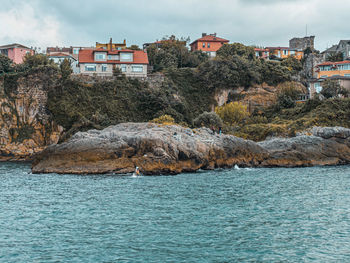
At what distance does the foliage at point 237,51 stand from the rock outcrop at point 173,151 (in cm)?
4176

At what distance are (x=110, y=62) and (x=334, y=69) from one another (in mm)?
41626

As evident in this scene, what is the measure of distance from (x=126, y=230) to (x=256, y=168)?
2562cm

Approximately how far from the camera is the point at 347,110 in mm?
59719

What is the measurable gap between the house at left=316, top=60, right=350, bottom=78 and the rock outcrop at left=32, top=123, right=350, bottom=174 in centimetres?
3331

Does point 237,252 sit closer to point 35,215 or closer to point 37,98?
point 35,215

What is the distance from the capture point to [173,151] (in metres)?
40.6

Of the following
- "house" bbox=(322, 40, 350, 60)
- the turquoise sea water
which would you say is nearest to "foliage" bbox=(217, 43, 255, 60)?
"house" bbox=(322, 40, 350, 60)

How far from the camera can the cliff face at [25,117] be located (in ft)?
211

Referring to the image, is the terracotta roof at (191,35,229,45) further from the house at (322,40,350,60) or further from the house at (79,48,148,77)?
the house at (79,48,148,77)

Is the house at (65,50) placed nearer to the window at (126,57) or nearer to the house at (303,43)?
the window at (126,57)

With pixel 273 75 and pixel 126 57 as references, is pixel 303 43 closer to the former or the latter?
pixel 273 75

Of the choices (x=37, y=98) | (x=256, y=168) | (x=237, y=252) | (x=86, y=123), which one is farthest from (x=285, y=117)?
(x=237, y=252)

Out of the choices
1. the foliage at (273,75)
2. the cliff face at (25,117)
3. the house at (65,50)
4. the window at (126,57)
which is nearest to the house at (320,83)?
the foliage at (273,75)

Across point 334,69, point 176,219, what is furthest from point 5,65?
point 176,219
